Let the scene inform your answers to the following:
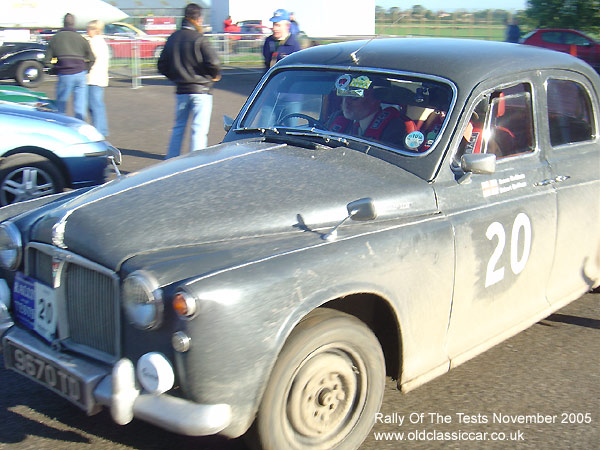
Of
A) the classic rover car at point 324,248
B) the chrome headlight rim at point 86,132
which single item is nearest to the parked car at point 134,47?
the chrome headlight rim at point 86,132

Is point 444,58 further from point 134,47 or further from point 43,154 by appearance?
point 134,47

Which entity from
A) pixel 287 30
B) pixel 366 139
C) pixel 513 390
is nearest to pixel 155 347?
pixel 366 139

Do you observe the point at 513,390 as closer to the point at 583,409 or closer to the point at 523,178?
the point at 583,409

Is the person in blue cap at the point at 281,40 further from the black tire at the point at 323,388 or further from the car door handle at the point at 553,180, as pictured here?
the black tire at the point at 323,388

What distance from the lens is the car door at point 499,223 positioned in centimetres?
362

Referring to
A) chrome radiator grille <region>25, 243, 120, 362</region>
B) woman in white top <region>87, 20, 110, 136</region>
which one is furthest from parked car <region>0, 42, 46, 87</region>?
chrome radiator grille <region>25, 243, 120, 362</region>

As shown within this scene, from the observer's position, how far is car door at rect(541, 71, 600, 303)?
426 centimetres

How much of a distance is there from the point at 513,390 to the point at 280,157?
181cm

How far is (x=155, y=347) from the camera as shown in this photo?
2.78 meters

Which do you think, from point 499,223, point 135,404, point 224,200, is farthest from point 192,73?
point 135,404

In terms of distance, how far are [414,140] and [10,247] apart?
213 cm

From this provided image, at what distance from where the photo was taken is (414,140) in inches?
153

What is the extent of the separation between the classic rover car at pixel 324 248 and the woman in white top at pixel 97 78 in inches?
250

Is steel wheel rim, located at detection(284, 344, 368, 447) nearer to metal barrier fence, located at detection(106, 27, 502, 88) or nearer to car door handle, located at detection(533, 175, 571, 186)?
car door handle, located at detection(533, 175, 571, 186)
